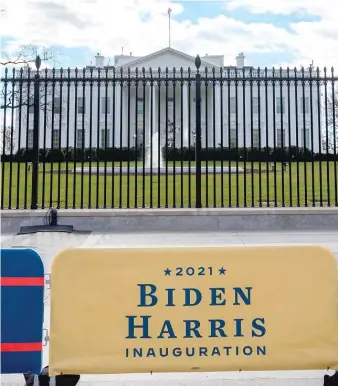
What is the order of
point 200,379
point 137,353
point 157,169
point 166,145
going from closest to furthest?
point 137,353
point 200,379
point 166,145
point 157,169

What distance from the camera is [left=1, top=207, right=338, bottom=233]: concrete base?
971 centimetres

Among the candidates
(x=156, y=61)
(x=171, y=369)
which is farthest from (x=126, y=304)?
(x=156, y=61)

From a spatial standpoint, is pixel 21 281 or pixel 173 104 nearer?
pixel 21 281

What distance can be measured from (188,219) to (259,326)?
6.58m

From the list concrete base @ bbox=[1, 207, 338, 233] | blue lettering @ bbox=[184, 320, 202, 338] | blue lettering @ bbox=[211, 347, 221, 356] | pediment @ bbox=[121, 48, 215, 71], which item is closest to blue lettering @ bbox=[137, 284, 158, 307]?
blue lettering @ bbox=[184, 320, 202, 338]

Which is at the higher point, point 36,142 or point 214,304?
point 36,142

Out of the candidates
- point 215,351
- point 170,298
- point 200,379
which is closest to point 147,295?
point 170,298

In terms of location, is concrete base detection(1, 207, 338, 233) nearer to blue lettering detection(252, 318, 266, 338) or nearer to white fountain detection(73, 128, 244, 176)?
white fountain detection(73, 128, 244, 176)

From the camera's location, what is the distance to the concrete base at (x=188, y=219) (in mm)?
9711

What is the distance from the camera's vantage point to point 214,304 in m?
3.23

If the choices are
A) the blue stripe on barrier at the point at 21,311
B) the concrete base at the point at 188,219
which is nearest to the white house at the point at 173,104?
the concrete base at the point at 188,219

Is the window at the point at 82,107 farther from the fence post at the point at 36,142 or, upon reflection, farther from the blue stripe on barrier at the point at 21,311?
the blue stripe on barrier at the point at 21,311

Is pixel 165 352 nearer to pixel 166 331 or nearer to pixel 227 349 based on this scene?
pixel 166 331

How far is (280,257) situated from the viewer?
323cm
